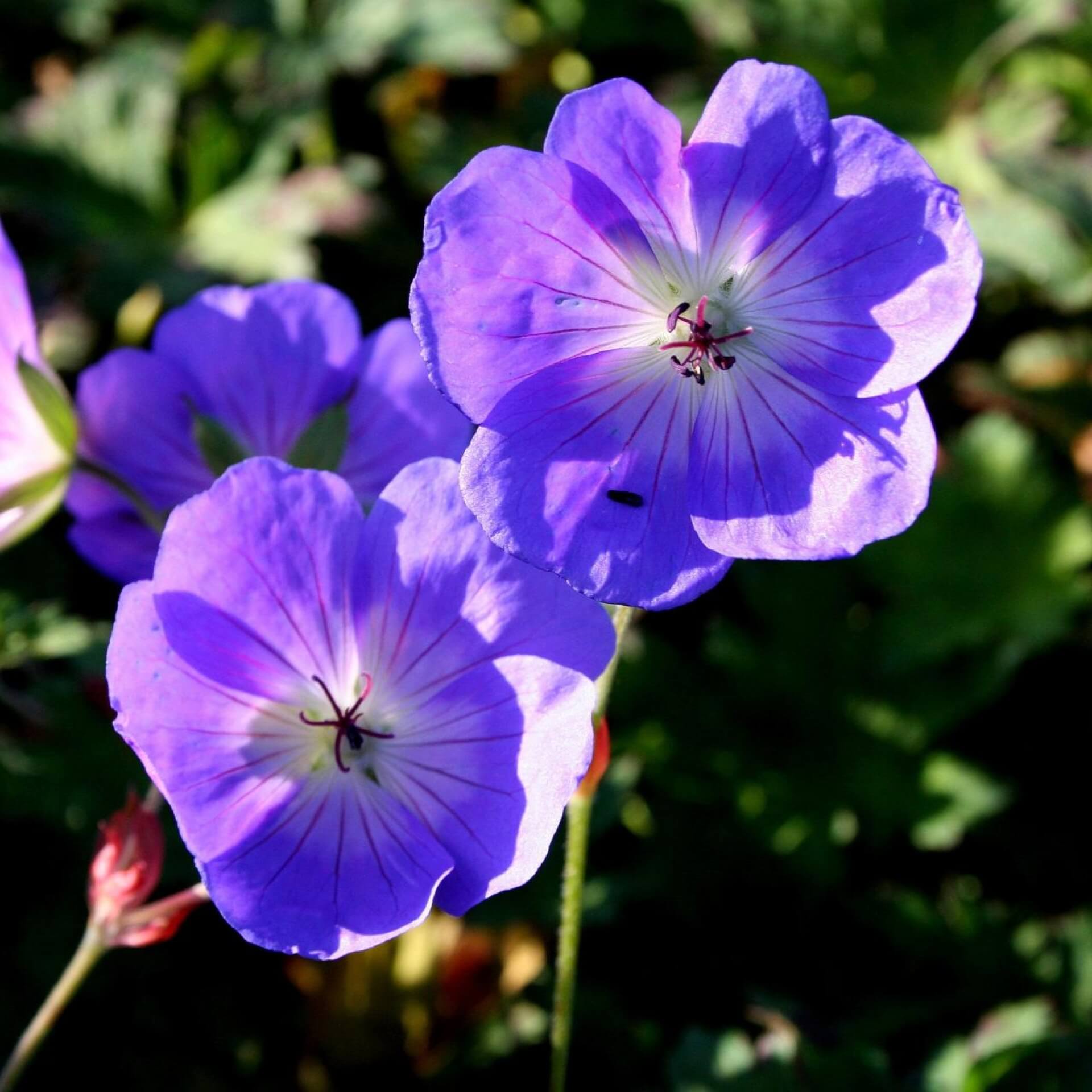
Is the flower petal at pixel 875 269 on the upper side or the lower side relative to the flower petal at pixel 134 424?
upper

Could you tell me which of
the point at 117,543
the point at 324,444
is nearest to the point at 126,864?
the point at 117,543

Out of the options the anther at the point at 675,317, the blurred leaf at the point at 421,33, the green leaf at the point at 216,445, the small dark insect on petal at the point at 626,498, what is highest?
the anther at the point at 675,317

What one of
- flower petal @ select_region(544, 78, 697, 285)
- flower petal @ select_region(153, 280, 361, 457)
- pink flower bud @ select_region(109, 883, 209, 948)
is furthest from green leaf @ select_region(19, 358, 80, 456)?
flower petal @ select_region(544, 78, 697, 285)

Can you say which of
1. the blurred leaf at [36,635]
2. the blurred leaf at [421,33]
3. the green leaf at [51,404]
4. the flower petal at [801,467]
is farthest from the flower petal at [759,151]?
the blurred leaf at [421,33]

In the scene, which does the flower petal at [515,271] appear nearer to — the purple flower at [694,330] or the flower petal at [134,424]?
the purple flower at [694,330]

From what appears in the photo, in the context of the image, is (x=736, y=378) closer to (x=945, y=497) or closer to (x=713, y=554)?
(x=713, y=554)

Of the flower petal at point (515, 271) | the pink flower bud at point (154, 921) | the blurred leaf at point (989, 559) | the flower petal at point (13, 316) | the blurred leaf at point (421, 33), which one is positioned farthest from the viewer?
the blurred leaf at point (421, 33)

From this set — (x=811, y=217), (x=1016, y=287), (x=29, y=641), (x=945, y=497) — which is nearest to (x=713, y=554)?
(x=811, y=217)

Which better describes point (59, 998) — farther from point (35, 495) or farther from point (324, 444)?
point (324, 444)
